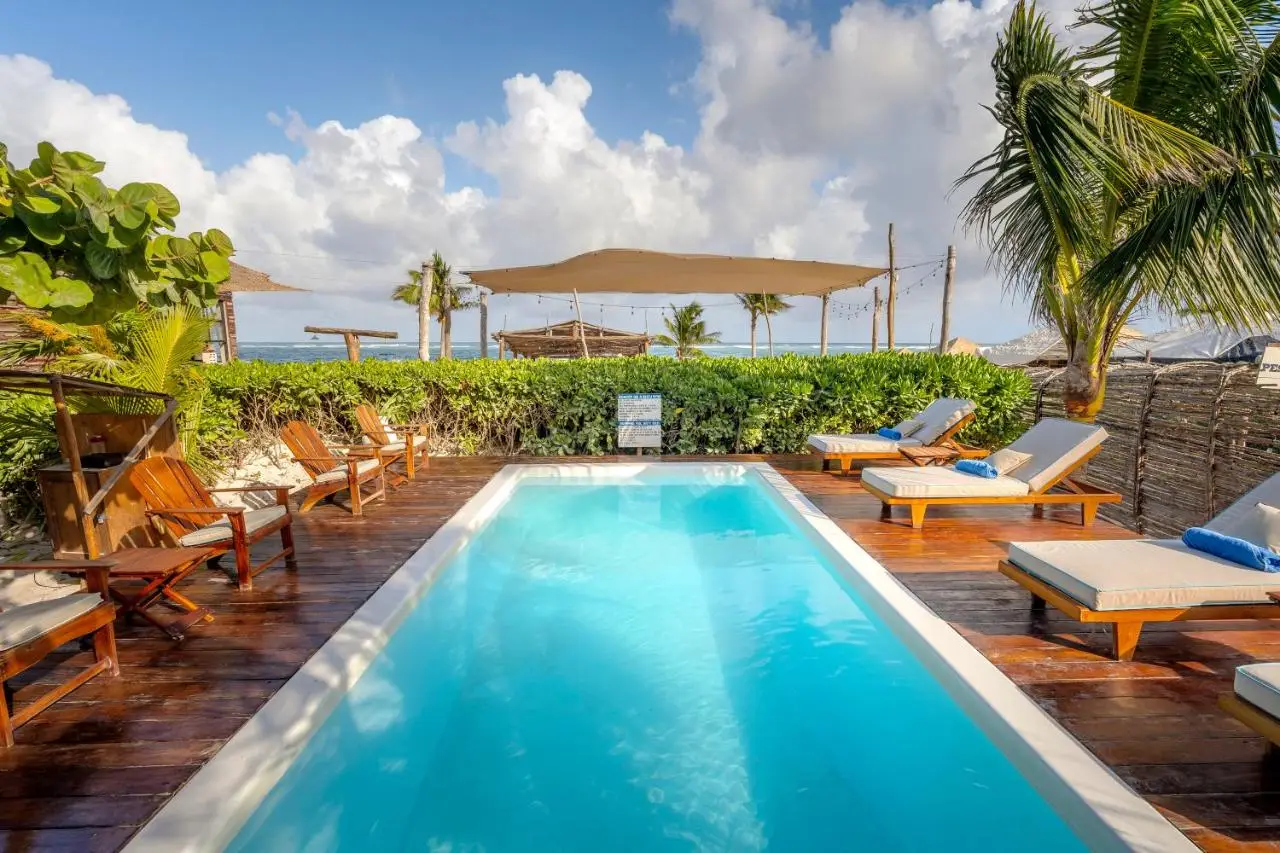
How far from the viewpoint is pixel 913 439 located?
Result: 7.05 m

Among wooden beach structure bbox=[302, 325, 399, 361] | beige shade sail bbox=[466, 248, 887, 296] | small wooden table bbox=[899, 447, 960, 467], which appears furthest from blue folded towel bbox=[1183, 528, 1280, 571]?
wooden beach structure bbox=[302, 325, 399, 361]

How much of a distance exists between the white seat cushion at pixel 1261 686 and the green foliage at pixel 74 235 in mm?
3939

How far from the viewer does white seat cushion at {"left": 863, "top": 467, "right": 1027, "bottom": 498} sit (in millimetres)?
4918

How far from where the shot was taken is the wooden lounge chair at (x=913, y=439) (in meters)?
6.60

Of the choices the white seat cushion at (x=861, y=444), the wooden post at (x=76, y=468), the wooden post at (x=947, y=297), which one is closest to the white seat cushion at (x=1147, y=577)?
the white seat cushion at (x=861, y=444)

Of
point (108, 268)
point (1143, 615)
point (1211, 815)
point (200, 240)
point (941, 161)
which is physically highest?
point (941, 161)

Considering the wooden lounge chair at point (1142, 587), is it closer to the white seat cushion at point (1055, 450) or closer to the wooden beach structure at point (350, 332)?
the white seat cushion at point (1055, 450)

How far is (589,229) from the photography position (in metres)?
29.2

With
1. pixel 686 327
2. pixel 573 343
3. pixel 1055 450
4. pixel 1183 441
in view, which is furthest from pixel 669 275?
pixel 686 327

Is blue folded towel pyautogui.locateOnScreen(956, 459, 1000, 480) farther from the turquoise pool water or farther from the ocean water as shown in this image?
the ocean water

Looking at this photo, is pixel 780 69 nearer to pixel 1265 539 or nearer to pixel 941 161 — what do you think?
pixel 941 161

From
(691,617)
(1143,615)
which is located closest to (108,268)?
(691,617)

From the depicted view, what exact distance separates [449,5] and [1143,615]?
14.1m

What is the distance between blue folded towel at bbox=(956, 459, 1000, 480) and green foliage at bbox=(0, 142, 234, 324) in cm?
579
